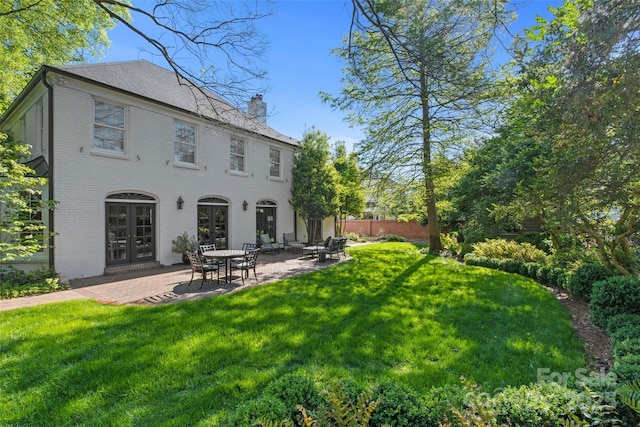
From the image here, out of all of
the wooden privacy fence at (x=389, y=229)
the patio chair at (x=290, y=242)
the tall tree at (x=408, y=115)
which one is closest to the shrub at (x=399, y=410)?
the tall tree at (x=408, y=115)

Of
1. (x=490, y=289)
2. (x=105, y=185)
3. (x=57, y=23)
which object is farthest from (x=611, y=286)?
(x=57, y=23)

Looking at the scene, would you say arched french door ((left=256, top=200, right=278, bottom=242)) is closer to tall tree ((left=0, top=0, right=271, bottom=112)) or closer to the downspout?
the downspout

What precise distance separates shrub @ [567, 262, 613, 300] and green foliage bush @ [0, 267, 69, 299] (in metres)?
12.2

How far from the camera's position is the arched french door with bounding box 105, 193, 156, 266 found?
31.9ft

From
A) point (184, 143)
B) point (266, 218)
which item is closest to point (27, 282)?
point (184, 143)

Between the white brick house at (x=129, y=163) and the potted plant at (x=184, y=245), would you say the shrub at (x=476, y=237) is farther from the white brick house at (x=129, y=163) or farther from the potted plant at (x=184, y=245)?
the potted plant at (x=184, y=245)

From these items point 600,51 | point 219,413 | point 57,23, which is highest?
point 57,23

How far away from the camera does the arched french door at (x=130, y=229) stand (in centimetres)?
973

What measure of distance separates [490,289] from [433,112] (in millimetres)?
8412

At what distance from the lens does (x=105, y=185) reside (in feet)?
31.0

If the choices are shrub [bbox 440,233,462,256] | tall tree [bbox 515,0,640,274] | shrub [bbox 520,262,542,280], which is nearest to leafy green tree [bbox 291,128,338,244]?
shrub [bbox 440,233,462,256]

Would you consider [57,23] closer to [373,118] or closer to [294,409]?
[373,118]

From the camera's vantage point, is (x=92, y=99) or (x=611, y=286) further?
(x=92, y=99)

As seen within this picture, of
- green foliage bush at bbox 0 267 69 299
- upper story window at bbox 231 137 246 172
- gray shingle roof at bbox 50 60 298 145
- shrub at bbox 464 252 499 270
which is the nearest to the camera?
green foliage bush at bbox 0 267 69 299
